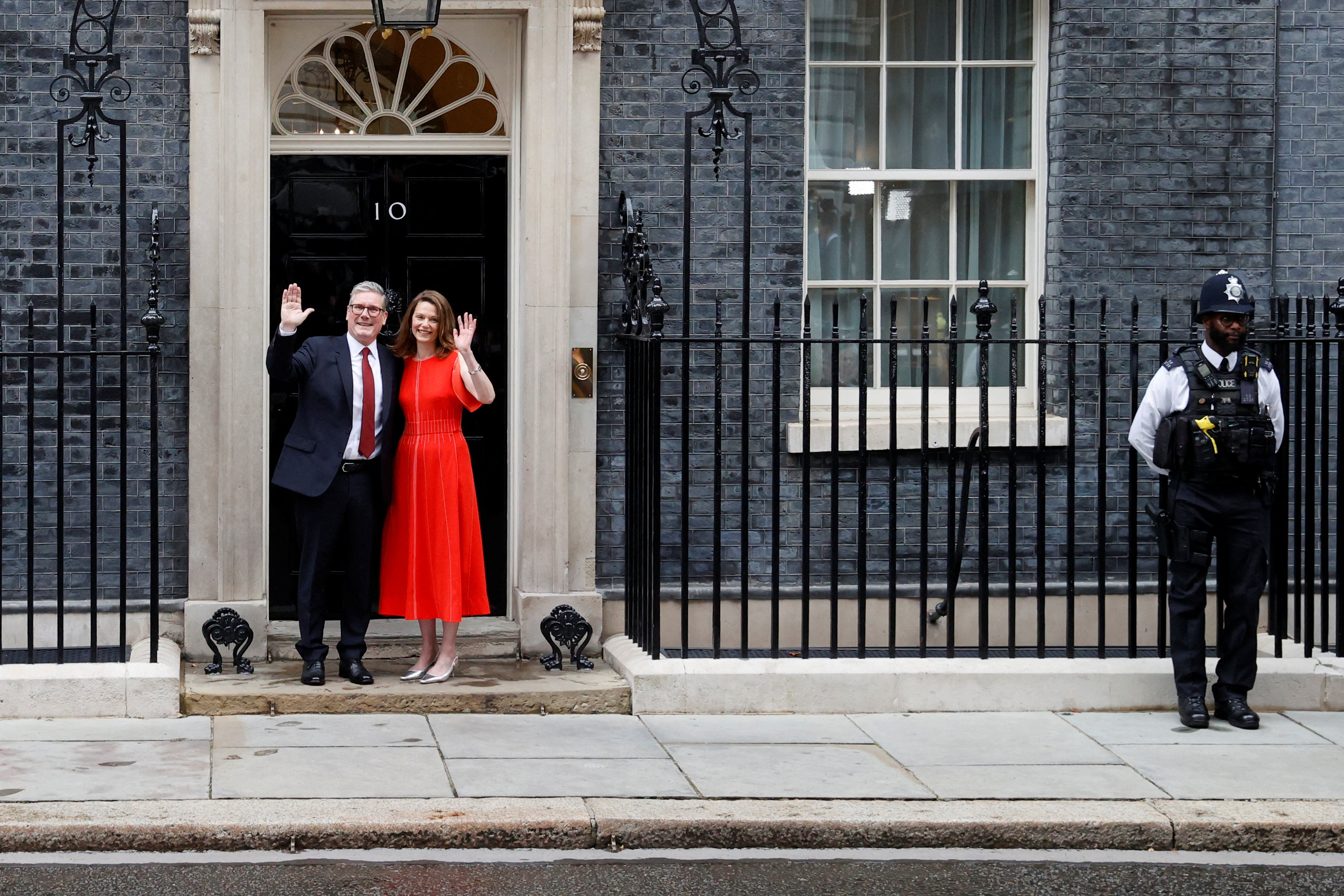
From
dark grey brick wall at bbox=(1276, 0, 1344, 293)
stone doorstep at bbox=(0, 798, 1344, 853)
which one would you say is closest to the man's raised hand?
stone doorstep at bbox=(0, 798, 1344, 853)

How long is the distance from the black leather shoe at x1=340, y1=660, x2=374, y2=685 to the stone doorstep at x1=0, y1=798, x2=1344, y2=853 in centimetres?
171

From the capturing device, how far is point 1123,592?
887 cm

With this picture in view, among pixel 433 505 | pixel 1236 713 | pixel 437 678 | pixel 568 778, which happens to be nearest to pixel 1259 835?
pixel 1236 713

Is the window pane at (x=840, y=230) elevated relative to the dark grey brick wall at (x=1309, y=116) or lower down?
lower down

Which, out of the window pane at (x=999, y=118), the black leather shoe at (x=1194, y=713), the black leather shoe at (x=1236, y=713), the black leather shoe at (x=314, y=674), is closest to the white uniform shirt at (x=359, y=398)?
the black leather shoe at (x=314, y=674)

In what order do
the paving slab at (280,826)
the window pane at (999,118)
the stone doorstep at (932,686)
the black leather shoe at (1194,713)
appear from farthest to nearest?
the window pane at (999,118)
the stone doorstep at (932,686)
the black leather shoe at (1194,713)
the paving slab at (280,826)

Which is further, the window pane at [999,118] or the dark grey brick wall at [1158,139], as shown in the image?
the window pane at [999,118]

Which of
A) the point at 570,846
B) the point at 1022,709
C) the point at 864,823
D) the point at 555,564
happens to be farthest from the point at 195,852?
the point at 1022,709

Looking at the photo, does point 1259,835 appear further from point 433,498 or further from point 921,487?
point 433,498

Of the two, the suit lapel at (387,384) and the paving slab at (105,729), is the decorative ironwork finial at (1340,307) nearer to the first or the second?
the suit lapel at (387,384)

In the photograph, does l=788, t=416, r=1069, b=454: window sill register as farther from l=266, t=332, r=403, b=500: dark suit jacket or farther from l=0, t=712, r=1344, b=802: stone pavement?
l=266, t=332, r=403, b=500: dark suit jacket

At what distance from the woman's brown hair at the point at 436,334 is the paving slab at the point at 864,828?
2590 mm

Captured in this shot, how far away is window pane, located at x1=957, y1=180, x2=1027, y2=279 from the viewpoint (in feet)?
29.8

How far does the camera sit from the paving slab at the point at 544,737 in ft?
22.0
